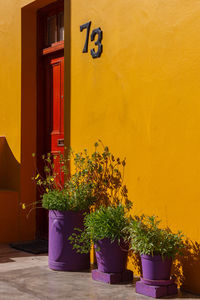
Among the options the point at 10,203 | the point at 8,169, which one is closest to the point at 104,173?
the point at 10,203

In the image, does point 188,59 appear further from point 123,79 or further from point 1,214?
point 1,214

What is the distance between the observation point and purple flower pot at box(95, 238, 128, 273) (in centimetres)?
418

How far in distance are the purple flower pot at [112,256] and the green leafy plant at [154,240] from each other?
0.24 meters

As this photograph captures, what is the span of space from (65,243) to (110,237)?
61 cm

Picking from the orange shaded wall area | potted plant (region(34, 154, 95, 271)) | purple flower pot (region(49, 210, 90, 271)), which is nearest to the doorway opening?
the orange shaded wall area

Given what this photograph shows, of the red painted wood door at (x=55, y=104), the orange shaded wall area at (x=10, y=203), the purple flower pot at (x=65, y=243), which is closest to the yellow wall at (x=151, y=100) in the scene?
the purple flower pot at (x=65, y=243)

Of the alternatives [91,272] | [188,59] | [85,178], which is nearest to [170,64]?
[188,59]

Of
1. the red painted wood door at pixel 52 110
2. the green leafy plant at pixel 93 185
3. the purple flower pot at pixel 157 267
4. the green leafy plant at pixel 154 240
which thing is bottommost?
the purple flower pot at pixel 157 267

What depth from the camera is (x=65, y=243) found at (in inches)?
181

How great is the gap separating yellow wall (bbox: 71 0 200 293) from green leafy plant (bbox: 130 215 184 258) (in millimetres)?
143

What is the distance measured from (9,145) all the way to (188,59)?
128 inches

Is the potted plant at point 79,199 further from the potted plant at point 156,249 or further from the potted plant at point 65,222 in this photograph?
the potted plant at point 156,249

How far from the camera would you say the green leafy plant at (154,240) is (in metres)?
3.81

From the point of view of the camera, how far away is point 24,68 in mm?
6352
